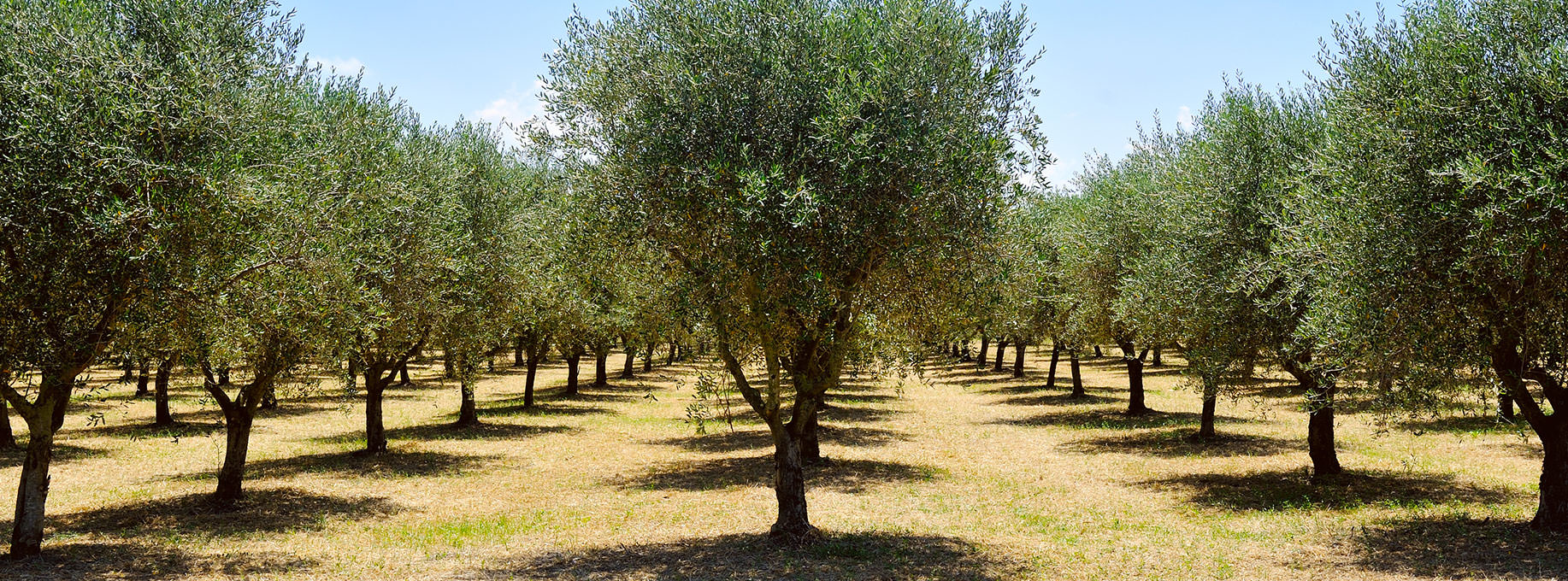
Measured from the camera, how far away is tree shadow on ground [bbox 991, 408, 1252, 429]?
38562 mm

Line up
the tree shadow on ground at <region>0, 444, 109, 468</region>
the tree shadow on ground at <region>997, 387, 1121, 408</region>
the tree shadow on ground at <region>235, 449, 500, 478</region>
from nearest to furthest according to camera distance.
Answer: the tree shadow on ground at <region>235, 449, 500, 478</region>, the tree shadow on ground at <region>0, 444, 109, 468</region>, the tree shadow on ground at <region>997, 387, 1121, 408</region>

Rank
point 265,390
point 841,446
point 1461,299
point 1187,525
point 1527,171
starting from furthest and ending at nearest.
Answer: point 841,446
point 265,390
point 1187,525
point 1461,299
point 1527,171

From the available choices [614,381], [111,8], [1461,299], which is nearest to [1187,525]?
[1461,299]

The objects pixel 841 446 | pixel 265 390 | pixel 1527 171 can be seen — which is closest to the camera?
pixel 1527 171

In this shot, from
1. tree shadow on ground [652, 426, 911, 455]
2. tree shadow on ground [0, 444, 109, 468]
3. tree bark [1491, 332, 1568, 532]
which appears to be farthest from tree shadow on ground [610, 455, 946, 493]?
tree shadow on ground [0, 444, 109, 468]

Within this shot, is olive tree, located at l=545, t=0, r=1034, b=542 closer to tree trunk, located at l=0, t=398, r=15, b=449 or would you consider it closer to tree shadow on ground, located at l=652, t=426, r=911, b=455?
tree shadow on ground, located at l=652, t=426, r=911, b=455

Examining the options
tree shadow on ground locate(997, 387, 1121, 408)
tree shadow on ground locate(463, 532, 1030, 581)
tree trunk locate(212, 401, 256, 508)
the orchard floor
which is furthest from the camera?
tree shadow on ground locate(997, 387, 1121, 408)

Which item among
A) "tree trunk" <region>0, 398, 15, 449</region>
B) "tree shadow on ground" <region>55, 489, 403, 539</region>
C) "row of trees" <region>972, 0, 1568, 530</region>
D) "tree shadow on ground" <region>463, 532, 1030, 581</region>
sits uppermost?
"row of trees" <region>972, 0, 1568, 530</region>

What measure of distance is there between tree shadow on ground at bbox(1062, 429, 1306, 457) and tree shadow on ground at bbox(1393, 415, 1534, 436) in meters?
4.16

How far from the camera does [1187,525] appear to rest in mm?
20297

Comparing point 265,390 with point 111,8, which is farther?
point 265,390

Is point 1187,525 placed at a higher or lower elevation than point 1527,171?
lower

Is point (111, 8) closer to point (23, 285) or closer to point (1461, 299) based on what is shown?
point (23, 285)

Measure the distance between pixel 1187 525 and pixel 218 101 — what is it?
20.1 m
